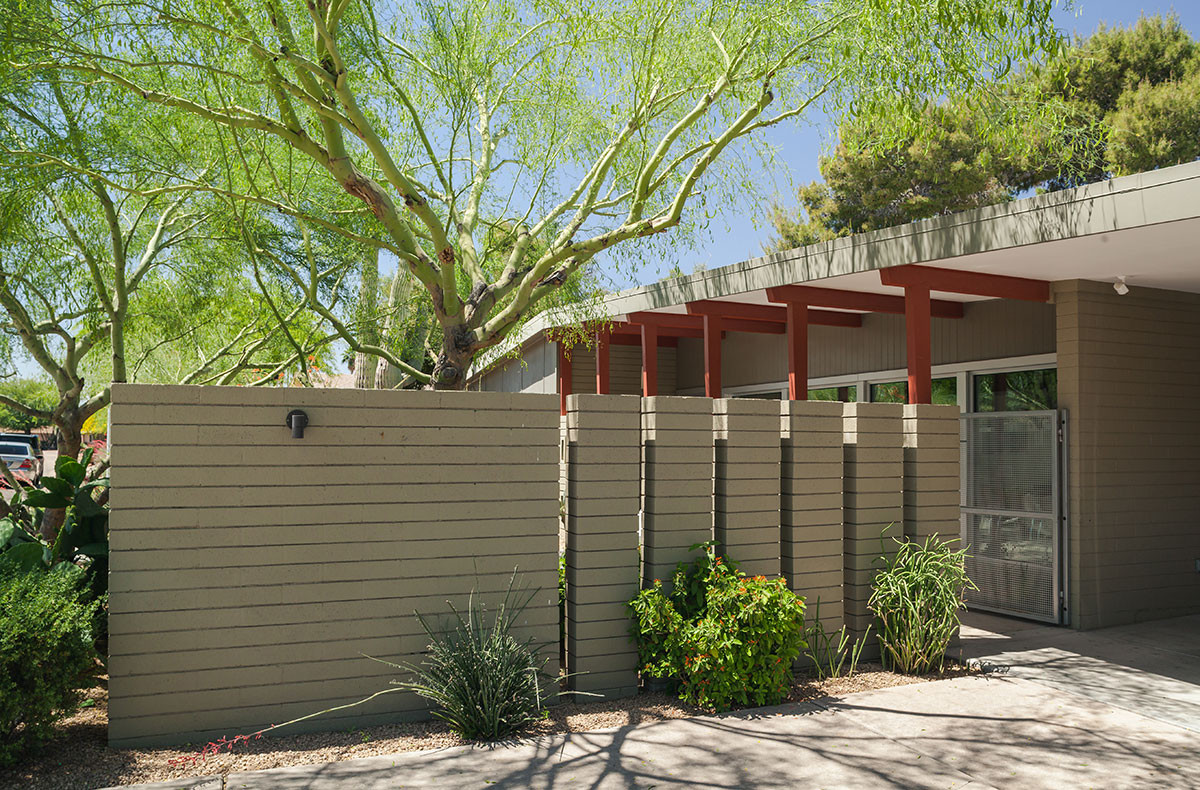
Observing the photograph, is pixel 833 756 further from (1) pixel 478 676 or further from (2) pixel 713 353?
(2) pixel 713 353

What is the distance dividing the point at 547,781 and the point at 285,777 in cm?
112

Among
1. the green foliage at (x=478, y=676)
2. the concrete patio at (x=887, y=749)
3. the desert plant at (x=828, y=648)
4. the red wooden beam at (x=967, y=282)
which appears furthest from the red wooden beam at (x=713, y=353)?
the green foliage at (x=478, y=676)

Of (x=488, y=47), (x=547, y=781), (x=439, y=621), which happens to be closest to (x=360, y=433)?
(x=439, y=621)

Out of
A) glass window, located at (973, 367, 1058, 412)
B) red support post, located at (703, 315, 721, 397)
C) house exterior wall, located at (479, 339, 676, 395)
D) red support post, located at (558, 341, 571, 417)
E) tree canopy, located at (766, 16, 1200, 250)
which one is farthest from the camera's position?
tree canopy, located at (766, 16, 1200, 250)

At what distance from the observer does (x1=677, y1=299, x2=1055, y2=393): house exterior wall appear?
310 inches

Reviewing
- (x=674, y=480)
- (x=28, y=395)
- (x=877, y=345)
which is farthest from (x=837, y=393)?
(x=28, y=395)

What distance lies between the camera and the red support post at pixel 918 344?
261 inches

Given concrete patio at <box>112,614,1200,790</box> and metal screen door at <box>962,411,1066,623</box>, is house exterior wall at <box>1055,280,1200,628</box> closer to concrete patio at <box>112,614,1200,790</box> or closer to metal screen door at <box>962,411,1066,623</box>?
metal screen door at <box>962,411,1066,623</box>

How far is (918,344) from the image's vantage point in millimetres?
6766

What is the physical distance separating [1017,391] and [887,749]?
4.60 meters

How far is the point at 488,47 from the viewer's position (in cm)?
666

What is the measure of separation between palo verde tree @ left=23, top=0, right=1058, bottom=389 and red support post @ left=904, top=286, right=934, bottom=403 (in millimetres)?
1518

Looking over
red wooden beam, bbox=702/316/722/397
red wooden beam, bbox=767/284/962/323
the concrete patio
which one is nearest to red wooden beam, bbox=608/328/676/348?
red wooden beam, bbox=702/316/722/397

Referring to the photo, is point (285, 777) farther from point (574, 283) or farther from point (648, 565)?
point (574, 283)
